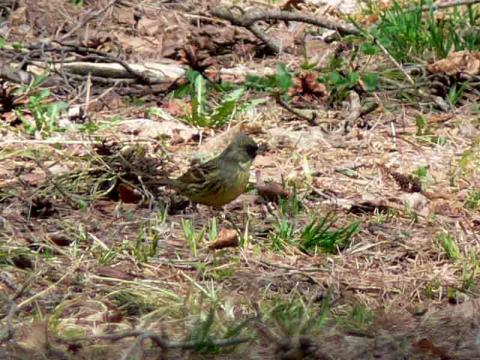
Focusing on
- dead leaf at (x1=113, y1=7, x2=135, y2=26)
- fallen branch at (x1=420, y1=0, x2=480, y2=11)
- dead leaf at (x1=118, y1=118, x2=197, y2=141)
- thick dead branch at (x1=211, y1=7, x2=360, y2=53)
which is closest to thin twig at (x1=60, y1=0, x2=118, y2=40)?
dead leaf at (x1=113, y1=7, x2=135, y2=26)

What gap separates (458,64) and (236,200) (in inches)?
89.8

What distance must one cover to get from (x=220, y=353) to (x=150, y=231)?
58.3 inches

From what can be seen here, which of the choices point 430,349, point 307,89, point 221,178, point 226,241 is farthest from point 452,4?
point 430,349

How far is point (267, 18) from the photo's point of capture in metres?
8.30

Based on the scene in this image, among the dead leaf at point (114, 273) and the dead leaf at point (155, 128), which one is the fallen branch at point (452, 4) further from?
the dead leaf at point (114, 273)

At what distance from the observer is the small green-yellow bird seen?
5504mm

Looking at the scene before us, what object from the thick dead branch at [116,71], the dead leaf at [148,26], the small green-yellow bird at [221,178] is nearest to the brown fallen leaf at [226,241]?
the small green-yellow bird at [221,178]

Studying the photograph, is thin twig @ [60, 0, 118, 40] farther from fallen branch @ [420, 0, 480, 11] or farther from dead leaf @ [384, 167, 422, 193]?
dead leaf @ [384, 167, 422, 193]

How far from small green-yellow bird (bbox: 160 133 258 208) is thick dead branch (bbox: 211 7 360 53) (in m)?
2.65

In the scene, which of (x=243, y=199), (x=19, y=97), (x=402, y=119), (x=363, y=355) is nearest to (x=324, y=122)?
(x=402, y=119)

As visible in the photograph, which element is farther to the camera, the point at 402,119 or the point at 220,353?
the point at 402,119

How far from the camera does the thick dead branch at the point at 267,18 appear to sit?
823 centimetres

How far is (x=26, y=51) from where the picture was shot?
787cm

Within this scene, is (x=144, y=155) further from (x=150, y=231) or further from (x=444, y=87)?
(x=444, y=87)
